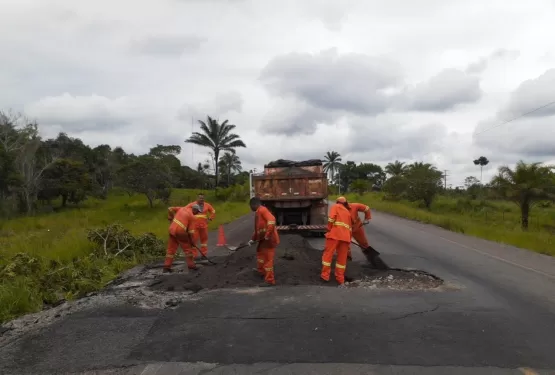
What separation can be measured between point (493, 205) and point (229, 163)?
3690cm

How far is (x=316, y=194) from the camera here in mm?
14445

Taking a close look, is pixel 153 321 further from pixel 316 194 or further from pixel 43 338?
pixel 316 194

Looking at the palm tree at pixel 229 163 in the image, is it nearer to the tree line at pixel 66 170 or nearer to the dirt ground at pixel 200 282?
the tree line at pixel 66 170

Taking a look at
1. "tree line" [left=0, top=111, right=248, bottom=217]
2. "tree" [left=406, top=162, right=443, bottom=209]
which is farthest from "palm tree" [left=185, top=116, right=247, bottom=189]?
"tree" [left=406, top=162, right=443, bottom=209]

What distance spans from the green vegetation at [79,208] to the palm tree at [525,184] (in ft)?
46.9

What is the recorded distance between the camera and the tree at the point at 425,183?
34.3 m

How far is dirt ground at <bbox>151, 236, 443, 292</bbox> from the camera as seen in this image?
7.60m

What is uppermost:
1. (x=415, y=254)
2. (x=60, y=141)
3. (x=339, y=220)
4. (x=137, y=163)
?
(x=60, y=141)

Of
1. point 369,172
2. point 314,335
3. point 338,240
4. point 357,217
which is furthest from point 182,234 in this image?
point 369,172

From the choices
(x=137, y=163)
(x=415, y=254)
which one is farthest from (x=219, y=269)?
(x=137, y=163)

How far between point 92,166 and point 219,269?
150ft

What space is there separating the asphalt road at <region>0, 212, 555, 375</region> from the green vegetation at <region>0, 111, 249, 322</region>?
1.97 metres

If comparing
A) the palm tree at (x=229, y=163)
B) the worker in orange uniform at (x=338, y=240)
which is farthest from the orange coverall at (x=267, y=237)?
the palm tree at (x=229, y=163)

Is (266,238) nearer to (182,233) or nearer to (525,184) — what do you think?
(182,233)
